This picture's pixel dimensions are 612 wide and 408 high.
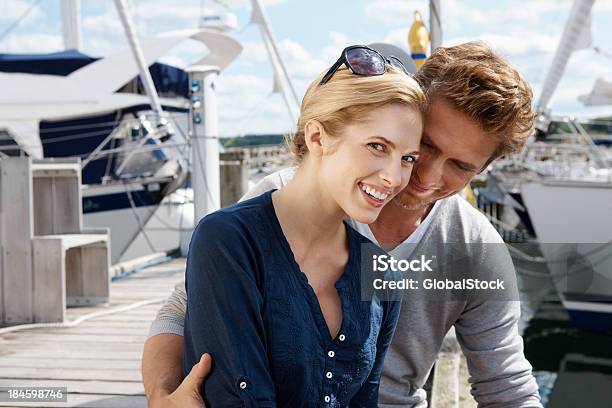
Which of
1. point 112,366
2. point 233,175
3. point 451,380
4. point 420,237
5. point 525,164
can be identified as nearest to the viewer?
point 420,237

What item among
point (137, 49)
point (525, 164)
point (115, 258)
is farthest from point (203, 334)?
point (525, 164)

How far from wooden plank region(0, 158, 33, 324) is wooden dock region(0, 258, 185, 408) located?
23 centimetres

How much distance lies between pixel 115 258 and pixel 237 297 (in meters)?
11.0

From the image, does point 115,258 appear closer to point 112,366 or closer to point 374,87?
point 112,366

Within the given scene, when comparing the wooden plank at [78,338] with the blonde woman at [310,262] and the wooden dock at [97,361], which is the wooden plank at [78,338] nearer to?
the wooden dock at [97,361]

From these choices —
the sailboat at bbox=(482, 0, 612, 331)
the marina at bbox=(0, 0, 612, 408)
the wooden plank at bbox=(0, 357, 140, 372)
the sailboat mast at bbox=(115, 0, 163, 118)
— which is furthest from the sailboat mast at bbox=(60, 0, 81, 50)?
the wooden plank at bbox=(0, 357, 140, 372)

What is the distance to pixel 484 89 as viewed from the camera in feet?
6.40

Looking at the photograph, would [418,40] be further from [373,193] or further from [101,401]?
[373,193]

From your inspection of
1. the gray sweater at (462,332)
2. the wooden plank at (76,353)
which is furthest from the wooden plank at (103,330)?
the gray sweater at (462,332)

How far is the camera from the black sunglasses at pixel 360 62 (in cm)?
168

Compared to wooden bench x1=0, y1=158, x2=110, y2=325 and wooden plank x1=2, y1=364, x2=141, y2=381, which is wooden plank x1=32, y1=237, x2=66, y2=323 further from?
wooden plank x1=2, y1=364, x2=141, y2=381

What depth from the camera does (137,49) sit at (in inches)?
442

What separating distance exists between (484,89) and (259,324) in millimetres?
813

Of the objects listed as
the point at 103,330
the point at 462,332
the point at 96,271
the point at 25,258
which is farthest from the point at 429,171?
the point at 96,271
